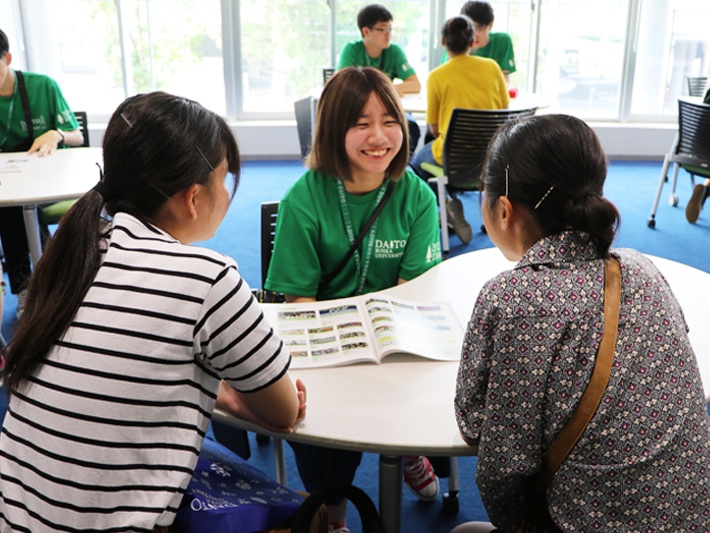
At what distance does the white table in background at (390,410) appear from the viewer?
126cm

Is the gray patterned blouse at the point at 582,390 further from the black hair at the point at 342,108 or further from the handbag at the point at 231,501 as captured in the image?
the black hair at the point at 342,108

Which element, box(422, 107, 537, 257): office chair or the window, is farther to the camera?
the window

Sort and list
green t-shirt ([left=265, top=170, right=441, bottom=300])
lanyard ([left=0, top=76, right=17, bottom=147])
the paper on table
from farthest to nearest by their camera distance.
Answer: lanyard ([left=0, top=76, right=17, bottom=147]) < the paper on table < green t-shirt ([left=265, top=170, right=441, bottom=300])

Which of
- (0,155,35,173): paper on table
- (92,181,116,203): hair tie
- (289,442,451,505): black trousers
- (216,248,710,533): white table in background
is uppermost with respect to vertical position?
(92,181,116,203): hair tie

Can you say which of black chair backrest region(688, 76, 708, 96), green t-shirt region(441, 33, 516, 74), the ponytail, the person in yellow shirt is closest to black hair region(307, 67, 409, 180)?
the ponytail

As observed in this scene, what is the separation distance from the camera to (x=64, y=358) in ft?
3.51

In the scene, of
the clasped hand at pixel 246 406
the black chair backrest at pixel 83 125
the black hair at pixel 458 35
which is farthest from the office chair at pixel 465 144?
the clasped hand at pixel 246 406

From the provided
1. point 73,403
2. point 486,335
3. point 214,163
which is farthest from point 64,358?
point 486,335

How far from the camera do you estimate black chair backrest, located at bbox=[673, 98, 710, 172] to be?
4.23m

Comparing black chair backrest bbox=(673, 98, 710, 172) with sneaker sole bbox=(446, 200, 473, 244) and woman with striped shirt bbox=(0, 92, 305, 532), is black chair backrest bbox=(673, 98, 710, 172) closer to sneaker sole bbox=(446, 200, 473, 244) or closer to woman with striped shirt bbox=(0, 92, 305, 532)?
sneaker sole bbox=(446, 200, 473, 244)

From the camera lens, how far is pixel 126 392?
1056 millimetres

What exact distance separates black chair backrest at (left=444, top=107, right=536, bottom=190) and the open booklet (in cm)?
209

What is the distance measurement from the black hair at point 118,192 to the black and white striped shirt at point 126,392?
0.09ft

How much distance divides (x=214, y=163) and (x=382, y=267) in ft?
2.81
